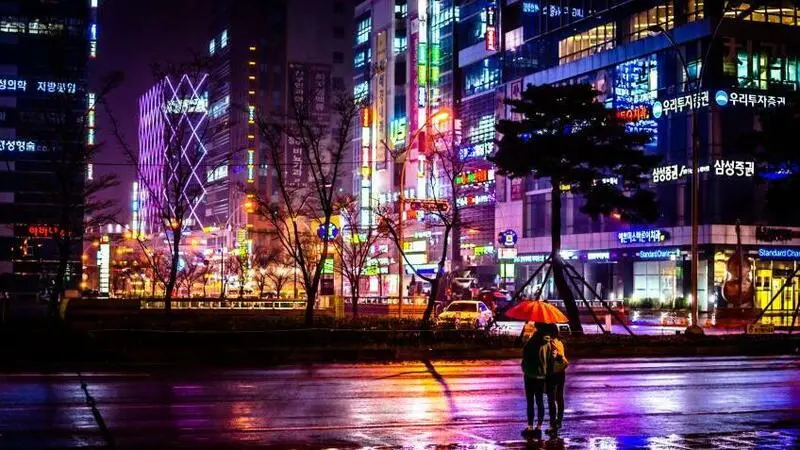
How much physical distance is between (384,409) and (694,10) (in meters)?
60.7

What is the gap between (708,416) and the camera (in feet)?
58.4

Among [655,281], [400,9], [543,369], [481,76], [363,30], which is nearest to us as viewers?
[543,369]

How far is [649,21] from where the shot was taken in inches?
3017

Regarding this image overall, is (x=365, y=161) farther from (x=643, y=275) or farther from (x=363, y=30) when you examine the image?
(x=643, y=275)

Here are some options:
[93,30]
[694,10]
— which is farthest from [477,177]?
[93,30]

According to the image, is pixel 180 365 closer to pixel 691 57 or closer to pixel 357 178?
pixel 691 57

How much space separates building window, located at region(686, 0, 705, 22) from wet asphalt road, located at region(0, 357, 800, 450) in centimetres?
4893

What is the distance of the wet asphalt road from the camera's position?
14516 mm

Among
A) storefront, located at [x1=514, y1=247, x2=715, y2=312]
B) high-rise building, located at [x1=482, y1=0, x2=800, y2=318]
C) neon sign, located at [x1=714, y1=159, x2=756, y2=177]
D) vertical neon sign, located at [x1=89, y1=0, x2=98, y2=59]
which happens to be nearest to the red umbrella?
high-rise building, located at [x1=482, y1=0, x2=800, y2=318]

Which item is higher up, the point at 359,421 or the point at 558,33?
the point at 558,33

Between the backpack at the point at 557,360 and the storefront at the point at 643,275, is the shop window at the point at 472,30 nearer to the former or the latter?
the storefront at the point at 643,275

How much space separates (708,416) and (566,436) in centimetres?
403

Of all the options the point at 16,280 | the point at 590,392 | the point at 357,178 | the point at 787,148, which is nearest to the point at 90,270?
the point at 16,280

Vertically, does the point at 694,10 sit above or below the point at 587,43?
below
